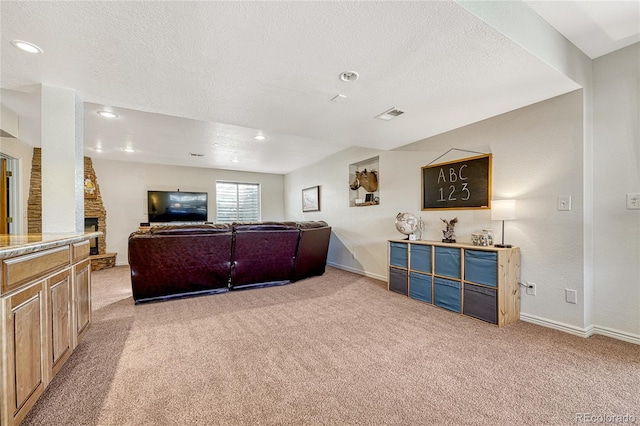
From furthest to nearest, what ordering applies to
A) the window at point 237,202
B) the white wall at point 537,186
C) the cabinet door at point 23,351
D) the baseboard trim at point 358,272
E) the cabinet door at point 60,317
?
the window at point 237,202
the baseboard trim at point 358,272
the white wall at point 537,186
the cabinet door at point 60,317
the cabinet door at point 23,351

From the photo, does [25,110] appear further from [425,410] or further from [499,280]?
[499,280]

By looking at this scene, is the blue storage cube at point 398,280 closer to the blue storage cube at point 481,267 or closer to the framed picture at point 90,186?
the blue storage cube at point 481,267

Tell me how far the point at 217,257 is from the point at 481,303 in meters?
3.06

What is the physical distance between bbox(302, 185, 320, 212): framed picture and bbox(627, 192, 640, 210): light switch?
4.66 m

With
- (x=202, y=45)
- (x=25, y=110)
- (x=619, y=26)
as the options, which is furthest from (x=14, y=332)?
(x=619, y=26)

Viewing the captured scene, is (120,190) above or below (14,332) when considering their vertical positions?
above

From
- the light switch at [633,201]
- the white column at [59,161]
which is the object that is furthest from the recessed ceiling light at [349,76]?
the light switch at [633,201]

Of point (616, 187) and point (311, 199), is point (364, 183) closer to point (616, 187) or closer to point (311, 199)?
point (311, 199)

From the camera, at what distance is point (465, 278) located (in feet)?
9.07

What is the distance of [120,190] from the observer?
19.7 feet

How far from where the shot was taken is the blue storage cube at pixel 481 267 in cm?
252

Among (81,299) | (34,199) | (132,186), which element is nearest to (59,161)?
(81,299)

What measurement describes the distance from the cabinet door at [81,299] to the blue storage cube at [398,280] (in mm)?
3213

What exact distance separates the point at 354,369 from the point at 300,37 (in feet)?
6.99
